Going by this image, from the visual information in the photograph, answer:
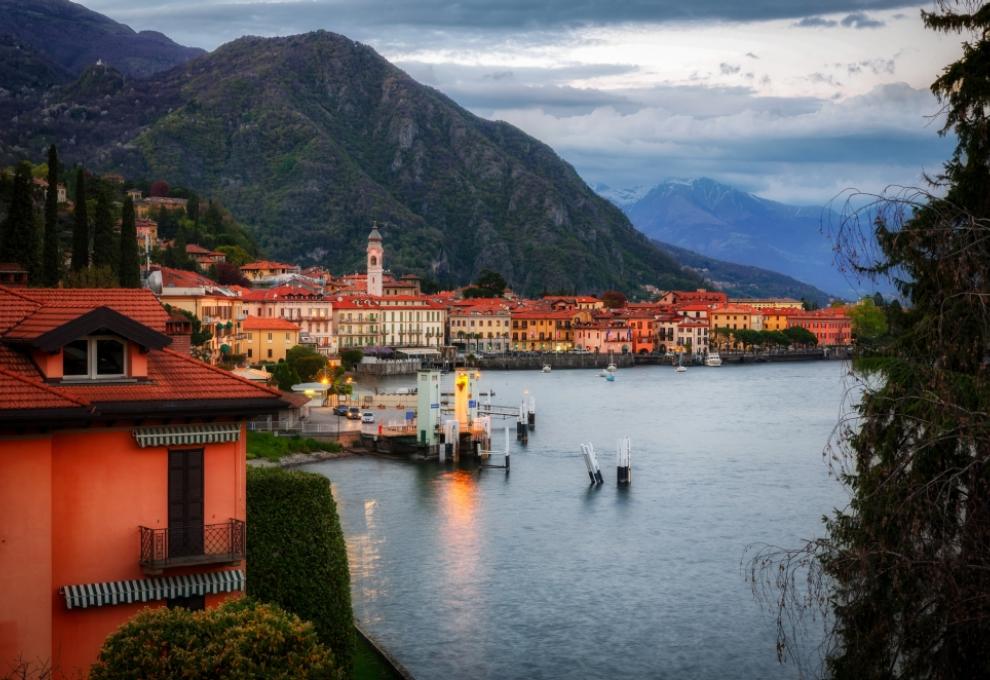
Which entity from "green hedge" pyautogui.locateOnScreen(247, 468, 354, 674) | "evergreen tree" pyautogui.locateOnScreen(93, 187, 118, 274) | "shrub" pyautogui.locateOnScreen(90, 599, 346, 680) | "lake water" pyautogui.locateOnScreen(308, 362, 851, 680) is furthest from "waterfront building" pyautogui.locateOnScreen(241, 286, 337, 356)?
"shrub" pyautogui.locateOnScreen(90, 599, 346, 680)

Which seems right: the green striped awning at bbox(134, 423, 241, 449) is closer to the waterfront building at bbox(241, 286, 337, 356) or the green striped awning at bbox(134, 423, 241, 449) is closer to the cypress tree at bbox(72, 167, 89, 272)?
the cypress tree at bbox(72, 167, 89, 272)

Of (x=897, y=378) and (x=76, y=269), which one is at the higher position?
(x=76, y=269)

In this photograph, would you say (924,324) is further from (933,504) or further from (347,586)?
(347,586)

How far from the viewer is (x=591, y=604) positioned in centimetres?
2955

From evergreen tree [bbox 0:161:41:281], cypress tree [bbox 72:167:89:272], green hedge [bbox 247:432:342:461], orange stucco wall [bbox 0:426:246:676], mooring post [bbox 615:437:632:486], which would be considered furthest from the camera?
cypress tree [bbox 72:167:89:272]

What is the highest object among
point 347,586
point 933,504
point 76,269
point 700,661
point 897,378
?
point 76,269

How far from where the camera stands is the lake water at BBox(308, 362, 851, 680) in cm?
2541

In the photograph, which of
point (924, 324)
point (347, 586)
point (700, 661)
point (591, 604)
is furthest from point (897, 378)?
point (591, 604)

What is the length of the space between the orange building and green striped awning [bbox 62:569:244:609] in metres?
0.01

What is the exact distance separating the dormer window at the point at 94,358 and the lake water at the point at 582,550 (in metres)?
7.59

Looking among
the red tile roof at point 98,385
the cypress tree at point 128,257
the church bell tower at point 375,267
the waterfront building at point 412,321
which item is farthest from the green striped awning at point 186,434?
the church bell tower at point 375,267

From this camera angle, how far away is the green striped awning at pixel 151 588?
1218 cm

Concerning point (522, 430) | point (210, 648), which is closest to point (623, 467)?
point (522, 430)

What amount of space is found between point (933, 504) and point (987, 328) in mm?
1310
